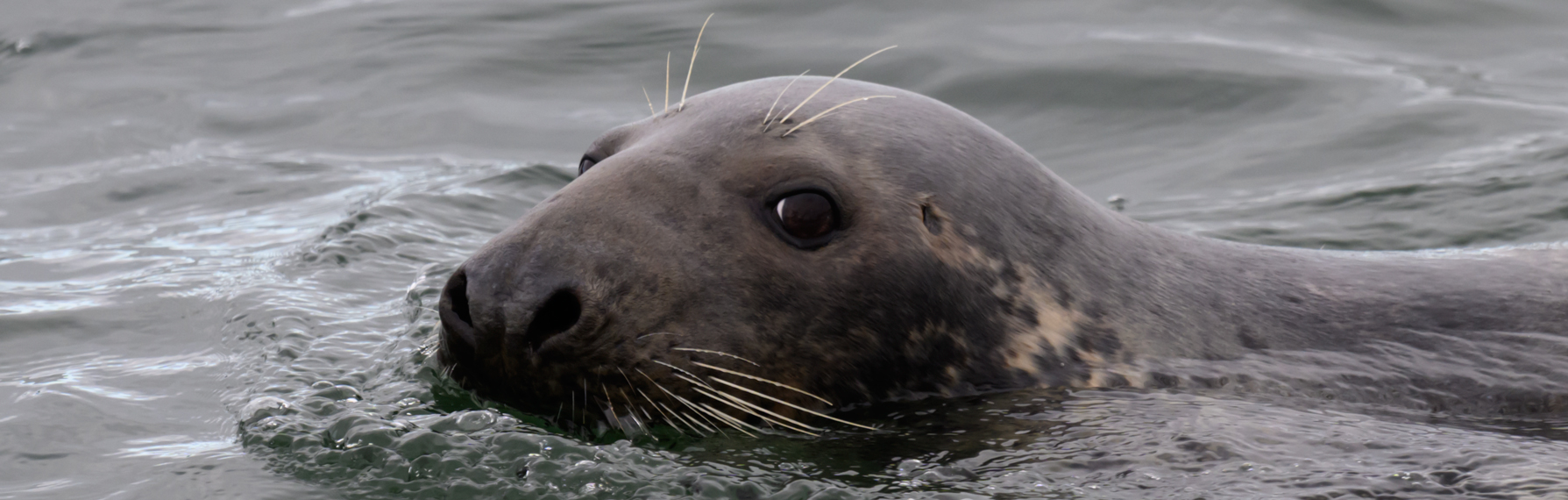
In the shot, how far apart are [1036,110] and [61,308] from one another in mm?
5543

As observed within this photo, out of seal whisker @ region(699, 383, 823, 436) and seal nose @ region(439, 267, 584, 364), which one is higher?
seal nose @ region(439, 267, 584, 364)

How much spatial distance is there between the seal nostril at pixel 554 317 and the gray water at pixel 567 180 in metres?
0.31

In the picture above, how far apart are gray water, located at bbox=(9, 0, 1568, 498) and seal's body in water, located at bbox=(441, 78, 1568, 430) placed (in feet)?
0.38

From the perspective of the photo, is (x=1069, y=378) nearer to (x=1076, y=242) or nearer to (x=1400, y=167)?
(x=1076, y=242)

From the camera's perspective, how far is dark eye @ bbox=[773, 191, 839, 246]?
397cm

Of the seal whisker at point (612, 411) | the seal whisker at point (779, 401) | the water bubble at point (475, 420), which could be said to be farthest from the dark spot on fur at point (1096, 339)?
the water bubble at point (475, 420)

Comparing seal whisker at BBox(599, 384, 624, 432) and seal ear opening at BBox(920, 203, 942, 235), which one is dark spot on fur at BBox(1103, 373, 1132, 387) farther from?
seal whisker at BBox(599, 384, 624, 432)

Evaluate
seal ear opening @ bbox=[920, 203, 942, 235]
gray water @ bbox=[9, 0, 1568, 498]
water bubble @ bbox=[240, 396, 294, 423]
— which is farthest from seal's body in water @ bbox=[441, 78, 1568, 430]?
water bubble @ bbox=[240, 396, 294, 423]

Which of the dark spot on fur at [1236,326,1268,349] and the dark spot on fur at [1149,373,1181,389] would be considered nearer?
the dark spot on fur at [1149,373,1181,389]

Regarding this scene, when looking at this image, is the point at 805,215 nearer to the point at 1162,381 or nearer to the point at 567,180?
the point at 1162,381

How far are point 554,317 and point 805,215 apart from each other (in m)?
0.68

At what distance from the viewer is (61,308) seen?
604 centimetres

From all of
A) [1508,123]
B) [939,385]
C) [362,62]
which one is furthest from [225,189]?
[1508,123]

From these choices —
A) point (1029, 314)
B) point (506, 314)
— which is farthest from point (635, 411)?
point (1029, 314)
